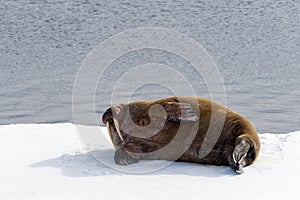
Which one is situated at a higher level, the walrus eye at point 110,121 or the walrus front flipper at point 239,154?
the walrus eye at point 110,121

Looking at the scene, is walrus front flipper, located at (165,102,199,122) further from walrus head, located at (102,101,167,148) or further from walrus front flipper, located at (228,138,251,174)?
walrus front flipper, located at (228,138,251,174)

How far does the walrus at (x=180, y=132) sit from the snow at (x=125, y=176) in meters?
0.11

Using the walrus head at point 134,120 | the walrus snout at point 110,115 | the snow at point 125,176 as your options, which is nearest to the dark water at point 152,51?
the snow at point 125,176

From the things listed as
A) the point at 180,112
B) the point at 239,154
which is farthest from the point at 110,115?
the point at 239,154

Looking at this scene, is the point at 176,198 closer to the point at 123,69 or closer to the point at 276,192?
the point at 276,192

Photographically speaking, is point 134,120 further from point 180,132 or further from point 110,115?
point 180,132

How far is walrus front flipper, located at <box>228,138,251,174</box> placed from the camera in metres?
5.23

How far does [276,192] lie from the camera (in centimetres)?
→ 484

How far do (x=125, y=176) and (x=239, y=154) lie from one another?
101 centimetres

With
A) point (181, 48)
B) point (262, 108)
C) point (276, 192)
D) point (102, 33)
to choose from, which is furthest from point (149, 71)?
point (276, 192)

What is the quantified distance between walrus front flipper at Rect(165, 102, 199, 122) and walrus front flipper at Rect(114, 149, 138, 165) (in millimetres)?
501

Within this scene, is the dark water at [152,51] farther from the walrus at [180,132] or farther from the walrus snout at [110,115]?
the walrus snout at [110,115]

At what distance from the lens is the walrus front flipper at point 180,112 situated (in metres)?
5.55

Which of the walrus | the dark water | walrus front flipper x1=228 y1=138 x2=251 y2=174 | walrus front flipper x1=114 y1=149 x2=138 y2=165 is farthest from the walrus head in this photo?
the dark water
